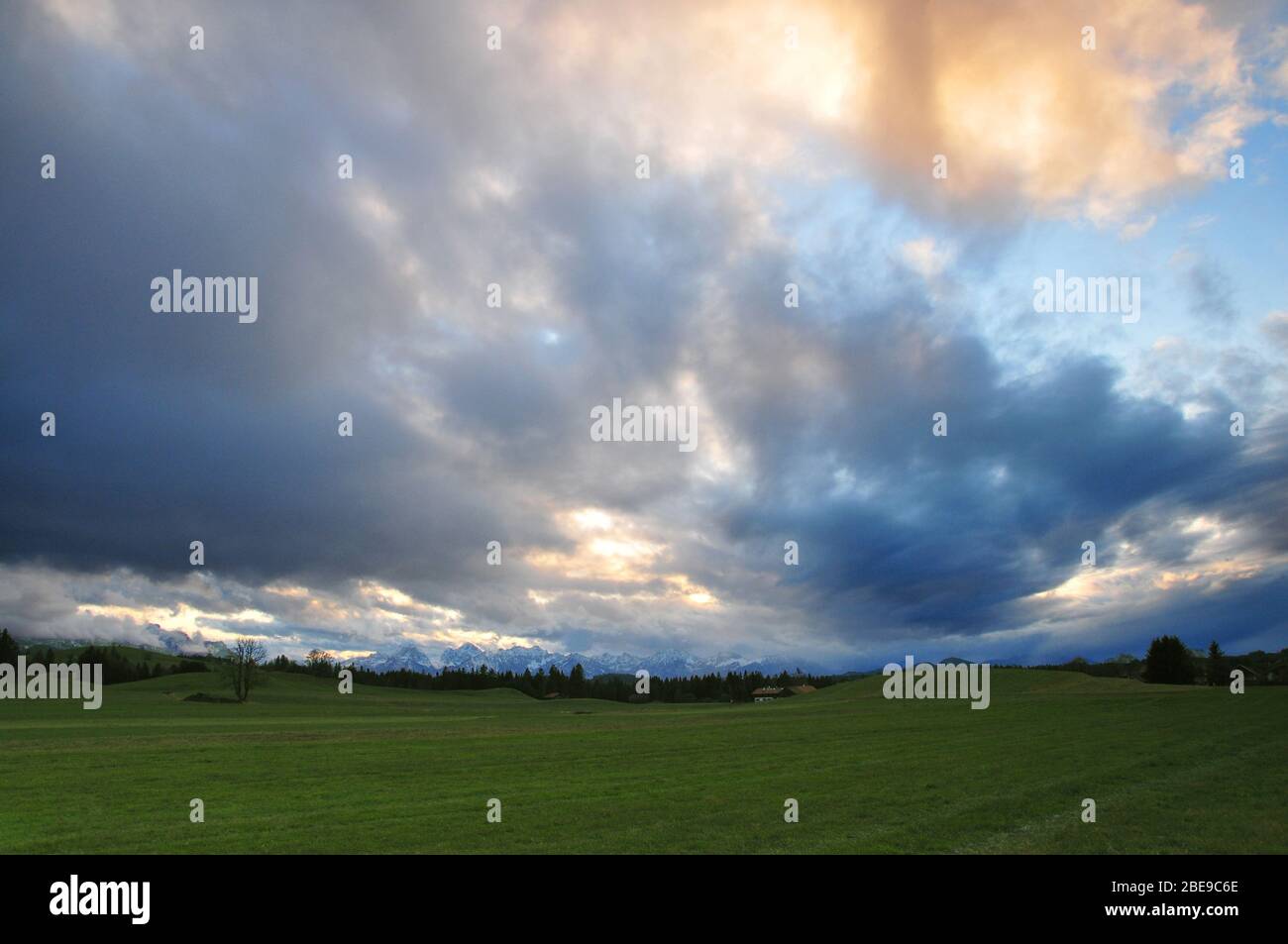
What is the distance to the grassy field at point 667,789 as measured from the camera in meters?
20.0

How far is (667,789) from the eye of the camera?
2984 centimetres

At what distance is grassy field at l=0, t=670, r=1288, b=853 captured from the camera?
2005 centimetres

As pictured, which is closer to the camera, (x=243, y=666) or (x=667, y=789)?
(x=667, y=789)

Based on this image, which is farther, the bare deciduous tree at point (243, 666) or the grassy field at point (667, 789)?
the bare deciduous tree at point (243, 666)

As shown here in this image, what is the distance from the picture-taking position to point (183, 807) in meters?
26.8

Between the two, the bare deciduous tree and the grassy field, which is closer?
the grassy field
